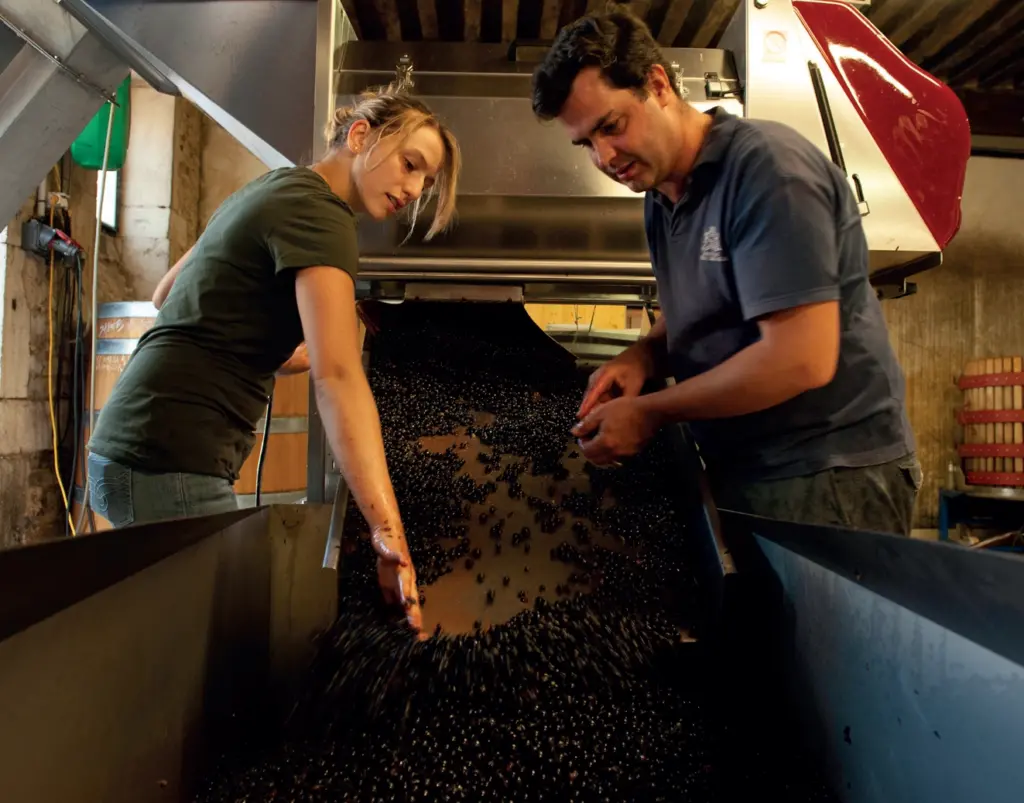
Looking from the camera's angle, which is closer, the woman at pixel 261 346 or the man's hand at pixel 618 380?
the woman at pixel 261 346

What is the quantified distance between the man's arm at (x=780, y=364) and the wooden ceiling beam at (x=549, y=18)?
4.47 ft

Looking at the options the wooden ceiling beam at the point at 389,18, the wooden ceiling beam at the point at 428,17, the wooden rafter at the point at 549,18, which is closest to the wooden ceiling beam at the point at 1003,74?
the wooden rafter at the point at 549,18

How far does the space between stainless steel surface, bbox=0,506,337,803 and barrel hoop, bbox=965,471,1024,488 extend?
10.9 feet

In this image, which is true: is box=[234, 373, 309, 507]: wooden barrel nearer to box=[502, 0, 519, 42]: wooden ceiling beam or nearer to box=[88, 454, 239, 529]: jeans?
box=[88, 454, 239, 529]: jeans

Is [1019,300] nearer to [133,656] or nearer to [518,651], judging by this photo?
[518,651]

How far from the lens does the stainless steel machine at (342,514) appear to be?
20.4 inches

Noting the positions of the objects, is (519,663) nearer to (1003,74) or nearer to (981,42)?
(981,42)

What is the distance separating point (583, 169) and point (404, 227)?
18.6 inches

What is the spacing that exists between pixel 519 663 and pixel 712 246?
726mm

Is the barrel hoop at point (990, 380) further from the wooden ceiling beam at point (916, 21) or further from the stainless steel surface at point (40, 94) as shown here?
the stainless steel surface at point (40, 94)

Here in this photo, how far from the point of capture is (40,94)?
1.38m

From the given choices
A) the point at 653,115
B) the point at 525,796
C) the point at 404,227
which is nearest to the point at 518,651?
the point at 525,796

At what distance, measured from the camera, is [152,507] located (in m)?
1.08

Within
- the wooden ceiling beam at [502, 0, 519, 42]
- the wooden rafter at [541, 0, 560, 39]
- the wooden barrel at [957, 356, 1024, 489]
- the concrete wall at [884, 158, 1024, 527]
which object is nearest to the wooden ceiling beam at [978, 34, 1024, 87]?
the concrete wall at [884, 158, 1024, 527]
